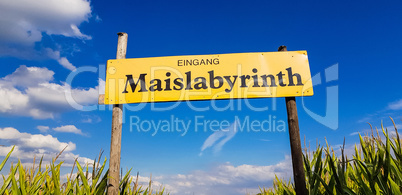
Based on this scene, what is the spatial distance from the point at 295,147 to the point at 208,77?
1796 mm

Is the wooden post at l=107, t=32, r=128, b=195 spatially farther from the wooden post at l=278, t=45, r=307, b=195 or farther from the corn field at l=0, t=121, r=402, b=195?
A: the wooden post at l=278, t=45, r=307, b=195

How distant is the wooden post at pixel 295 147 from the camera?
3723 mm

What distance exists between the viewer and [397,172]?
2713mm

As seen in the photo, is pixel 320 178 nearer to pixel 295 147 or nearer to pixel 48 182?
pixel 295 147

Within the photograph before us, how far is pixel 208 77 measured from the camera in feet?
15.1

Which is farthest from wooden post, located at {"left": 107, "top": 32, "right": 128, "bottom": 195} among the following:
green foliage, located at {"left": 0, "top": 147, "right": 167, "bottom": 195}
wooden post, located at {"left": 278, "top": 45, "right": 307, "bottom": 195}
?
wooden post, located at {"left": 278, "top": 45, "right": 307, "bottom": 195}

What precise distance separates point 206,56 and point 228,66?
44 centimetres

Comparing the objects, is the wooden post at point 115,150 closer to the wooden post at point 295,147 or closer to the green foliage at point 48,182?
the green foliage at point 48,182

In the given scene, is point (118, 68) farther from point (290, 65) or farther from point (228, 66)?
point (290, 65)

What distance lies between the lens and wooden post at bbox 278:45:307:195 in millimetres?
3723

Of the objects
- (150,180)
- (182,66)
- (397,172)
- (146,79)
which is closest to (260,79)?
(182,66)

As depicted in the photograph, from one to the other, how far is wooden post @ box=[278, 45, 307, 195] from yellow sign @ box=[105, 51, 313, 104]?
9.2 inches

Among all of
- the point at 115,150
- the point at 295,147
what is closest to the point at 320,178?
the point at 295,147

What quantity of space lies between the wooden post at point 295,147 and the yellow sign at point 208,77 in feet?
0.77
